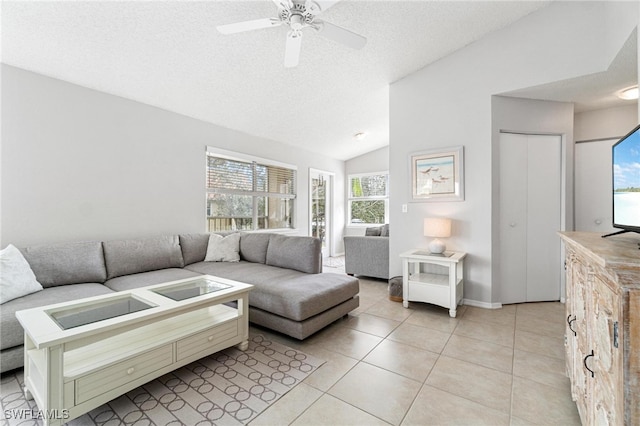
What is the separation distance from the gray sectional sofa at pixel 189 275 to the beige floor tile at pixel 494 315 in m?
1.28

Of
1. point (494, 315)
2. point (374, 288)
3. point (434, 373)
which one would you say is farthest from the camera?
point (374, 288)

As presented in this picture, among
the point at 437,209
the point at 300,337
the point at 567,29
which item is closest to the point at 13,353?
the point at 300,337

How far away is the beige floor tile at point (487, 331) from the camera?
7.95 ft

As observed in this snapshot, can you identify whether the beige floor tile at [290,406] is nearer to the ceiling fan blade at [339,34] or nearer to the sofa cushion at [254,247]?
the sofa cushion at [254,247]

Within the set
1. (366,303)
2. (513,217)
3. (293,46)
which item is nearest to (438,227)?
(513,217)

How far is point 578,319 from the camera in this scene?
4.70 ft

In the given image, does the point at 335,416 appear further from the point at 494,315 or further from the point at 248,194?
the point at 248,194

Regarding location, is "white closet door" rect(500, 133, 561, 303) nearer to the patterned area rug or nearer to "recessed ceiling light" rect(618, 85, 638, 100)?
"recessed ceiling light" rect(618, 85, 638, 100)

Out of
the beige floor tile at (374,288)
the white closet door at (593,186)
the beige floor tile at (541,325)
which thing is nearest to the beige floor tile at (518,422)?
the beige floor tile at (541,325)

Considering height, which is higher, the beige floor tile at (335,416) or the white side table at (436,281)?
the white side table at (436,281)

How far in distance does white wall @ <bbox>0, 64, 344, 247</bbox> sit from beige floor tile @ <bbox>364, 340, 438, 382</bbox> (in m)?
3.09

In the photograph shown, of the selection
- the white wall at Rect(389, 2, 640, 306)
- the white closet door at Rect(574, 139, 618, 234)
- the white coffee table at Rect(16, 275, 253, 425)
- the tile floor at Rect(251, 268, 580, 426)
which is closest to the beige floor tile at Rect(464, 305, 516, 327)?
the tile floor at Rect(251, 268, 580, 426)

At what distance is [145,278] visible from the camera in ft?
9.34

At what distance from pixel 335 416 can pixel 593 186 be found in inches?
164
